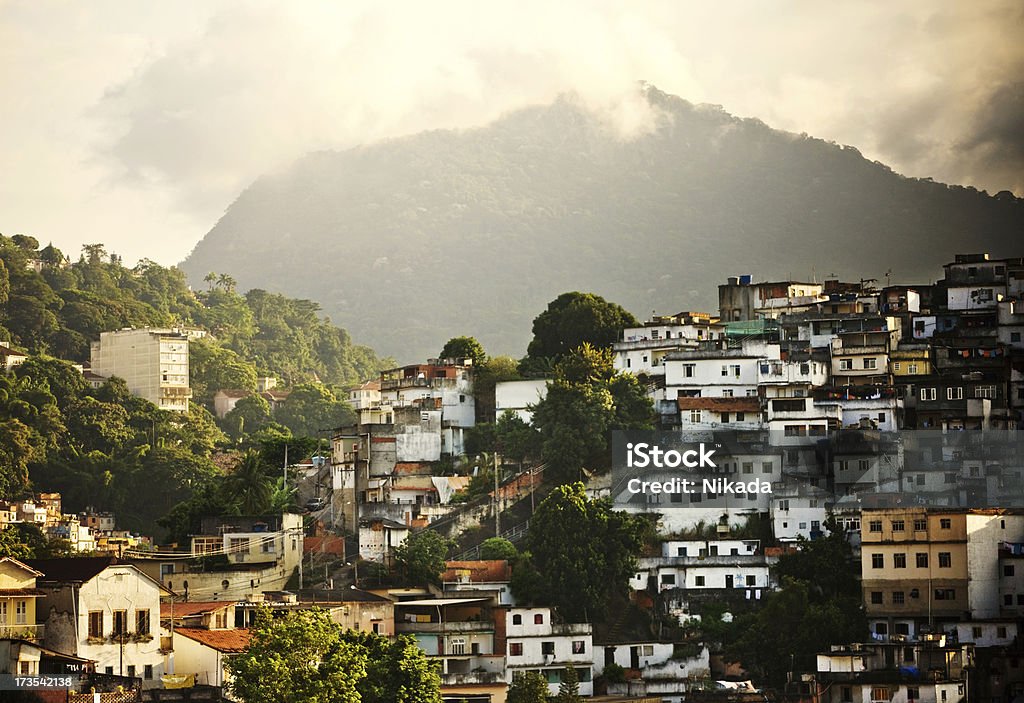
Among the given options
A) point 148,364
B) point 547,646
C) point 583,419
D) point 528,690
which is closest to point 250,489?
point 583,419

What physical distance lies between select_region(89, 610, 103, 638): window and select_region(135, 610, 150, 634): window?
2.91ft

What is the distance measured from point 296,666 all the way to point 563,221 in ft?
276

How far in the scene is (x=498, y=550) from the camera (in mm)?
54562

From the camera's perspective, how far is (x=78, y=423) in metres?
78.1

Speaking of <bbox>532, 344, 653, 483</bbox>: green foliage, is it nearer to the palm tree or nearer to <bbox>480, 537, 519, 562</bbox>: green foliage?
<bbox>480, 537, 519, 562</bbox>: green foliage

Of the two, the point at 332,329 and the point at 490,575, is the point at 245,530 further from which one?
the point at 332,329

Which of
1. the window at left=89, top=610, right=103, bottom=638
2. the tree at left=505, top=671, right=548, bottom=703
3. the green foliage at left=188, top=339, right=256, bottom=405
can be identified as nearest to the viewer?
the window at left=89, top=610, right=103, bottom=638

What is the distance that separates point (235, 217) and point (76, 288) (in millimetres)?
36105

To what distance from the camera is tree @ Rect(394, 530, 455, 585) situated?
53594 millimetres

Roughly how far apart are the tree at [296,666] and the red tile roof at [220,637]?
1161mm

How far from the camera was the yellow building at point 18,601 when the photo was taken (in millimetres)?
39844

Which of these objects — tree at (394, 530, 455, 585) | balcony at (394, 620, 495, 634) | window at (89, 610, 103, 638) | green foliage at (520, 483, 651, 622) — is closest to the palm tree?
tree at (394, 530, 455, 585)

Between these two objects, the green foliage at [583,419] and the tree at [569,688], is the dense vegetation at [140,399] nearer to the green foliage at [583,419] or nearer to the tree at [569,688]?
the green foliage at [583,419]

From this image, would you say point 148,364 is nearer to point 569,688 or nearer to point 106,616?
point 569,688
